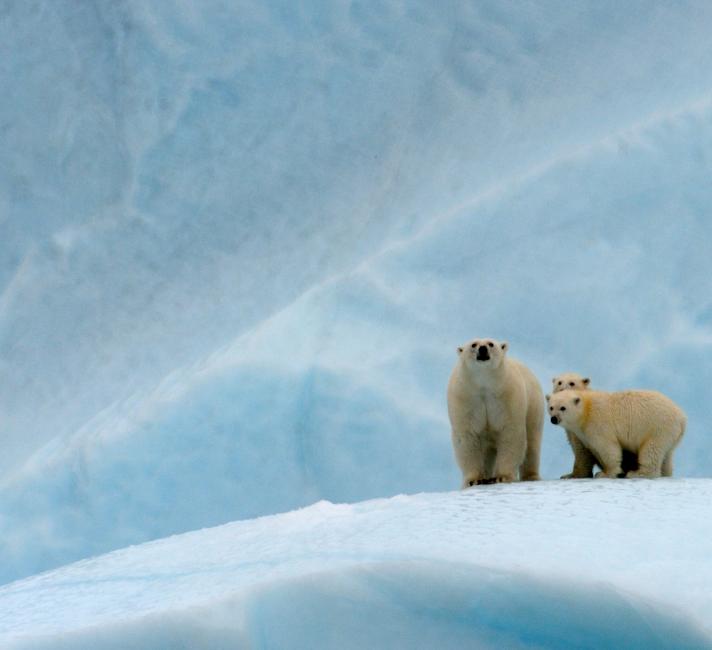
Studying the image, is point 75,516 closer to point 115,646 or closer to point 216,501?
point 216,501

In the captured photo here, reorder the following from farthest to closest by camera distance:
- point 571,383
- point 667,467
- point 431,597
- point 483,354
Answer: point 571,383
point 667,467
point 483,354
point 431,597

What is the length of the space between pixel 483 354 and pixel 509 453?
1.30ft

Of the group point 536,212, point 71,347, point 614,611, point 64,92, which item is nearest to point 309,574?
point 614,611

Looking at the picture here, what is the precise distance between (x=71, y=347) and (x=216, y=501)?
1.50m

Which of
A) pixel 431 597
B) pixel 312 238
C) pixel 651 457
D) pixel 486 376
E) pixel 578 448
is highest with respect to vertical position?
pixel 312 238

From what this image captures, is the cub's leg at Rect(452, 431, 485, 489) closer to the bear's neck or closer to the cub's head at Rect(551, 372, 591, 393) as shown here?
the bear's neck

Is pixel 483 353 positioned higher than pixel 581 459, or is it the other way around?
pixel 483 353

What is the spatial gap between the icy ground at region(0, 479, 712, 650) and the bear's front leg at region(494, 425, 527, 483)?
1182 millimetres

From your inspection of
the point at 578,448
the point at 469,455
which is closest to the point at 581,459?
the point at 578,448

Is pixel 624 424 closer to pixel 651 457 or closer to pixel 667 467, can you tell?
pixel 651 457

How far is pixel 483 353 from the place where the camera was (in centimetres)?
457

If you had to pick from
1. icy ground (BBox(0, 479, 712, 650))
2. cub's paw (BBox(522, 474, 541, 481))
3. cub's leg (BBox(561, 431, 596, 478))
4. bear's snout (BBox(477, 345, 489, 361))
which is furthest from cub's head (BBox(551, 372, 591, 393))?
icy ground (BBox(0, 479, 712, 650))

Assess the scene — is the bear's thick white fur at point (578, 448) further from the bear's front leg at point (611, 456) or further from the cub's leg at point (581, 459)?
the bear's front leg at point (611, 456)

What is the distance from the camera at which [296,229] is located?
24.1ft
